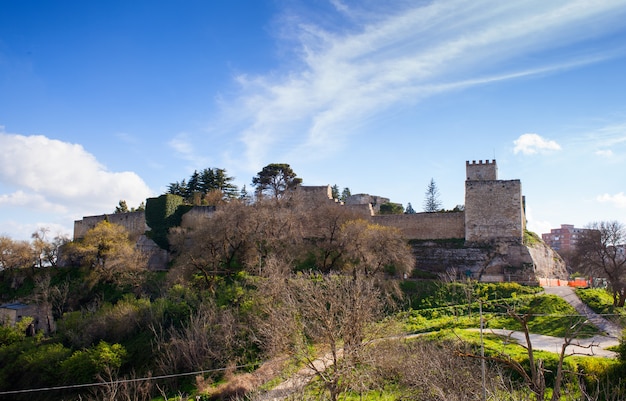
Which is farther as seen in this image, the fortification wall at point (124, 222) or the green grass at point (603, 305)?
the fortification wall at point (124, 222)

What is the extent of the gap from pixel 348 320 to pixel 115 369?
11.6 meters

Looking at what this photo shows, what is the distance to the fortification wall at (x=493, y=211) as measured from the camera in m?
32.8

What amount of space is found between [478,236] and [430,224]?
3541 mm

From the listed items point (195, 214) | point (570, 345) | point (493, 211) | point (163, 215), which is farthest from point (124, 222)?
point (570, 345)

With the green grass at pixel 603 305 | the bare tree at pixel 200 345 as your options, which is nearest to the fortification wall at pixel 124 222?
the bare tree at pixel 200 345

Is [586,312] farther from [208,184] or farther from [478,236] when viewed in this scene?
[208,184]

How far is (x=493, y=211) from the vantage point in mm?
33375

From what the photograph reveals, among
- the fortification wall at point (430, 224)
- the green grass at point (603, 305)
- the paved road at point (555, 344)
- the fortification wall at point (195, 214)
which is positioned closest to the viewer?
the paved road at point (555, 344)

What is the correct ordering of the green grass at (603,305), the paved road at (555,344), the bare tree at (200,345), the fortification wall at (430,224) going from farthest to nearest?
1. the fortification wall at (430,224)
2. the green grass at (603,305)
3. the bare tree at (200,345)
4. the paved road at (555,344)

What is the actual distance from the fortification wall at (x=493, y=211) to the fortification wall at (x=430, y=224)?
962 mm

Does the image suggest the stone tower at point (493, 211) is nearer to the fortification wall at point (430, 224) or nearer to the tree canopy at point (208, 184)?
the fortification wall at point (430, 224)

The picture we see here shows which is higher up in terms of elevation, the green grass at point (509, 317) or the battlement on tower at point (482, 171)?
the battlement on tower at point (482, 171)

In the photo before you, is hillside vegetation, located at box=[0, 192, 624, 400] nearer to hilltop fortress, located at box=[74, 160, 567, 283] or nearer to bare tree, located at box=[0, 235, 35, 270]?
bare tree, located at box=[0, 235, 35, 270]

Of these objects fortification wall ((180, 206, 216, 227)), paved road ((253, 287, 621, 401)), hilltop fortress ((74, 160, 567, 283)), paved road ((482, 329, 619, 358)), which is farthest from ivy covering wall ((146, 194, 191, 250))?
paved road ((482, 329, 619, 358))
